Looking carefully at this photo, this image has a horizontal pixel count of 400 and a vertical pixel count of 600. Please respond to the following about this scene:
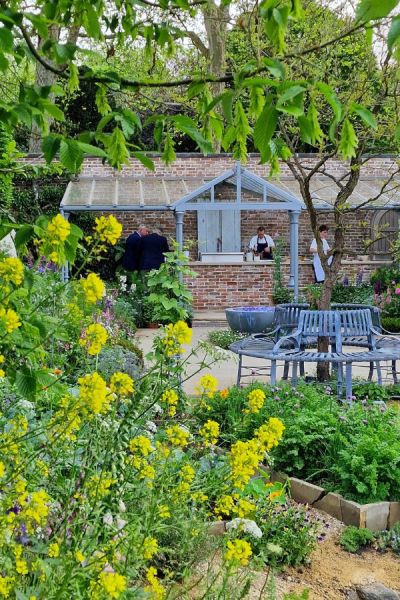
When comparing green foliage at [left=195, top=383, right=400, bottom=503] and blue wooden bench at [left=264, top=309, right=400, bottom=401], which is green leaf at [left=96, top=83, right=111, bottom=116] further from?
blue wooden bench at [left=264, top=309, right=400, bottom=401]

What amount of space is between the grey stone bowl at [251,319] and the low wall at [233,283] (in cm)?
463

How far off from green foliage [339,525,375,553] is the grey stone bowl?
25.3 feet

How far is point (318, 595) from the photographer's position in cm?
362

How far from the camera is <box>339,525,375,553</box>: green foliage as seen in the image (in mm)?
Answer: 4152

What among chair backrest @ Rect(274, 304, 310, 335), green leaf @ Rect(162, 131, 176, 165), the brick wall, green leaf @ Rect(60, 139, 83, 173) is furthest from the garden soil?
the brick wall

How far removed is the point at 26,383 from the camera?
2.09m

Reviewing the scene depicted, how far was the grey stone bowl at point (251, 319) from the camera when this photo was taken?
11938 mm

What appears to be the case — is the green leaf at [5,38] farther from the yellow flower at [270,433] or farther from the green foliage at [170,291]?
the green foliage at [170,291]

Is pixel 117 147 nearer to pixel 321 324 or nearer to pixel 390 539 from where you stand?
pixel 390 539

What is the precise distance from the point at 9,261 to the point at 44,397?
8.89 ft

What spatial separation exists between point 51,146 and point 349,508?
328 cm

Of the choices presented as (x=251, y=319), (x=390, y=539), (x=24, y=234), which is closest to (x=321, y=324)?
(x=390, y=539)

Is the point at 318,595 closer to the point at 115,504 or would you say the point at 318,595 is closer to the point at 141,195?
the point at 115,504

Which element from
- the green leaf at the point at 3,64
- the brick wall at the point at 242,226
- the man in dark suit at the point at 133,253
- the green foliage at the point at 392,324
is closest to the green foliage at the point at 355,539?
the green leaf at the point at 3,64
